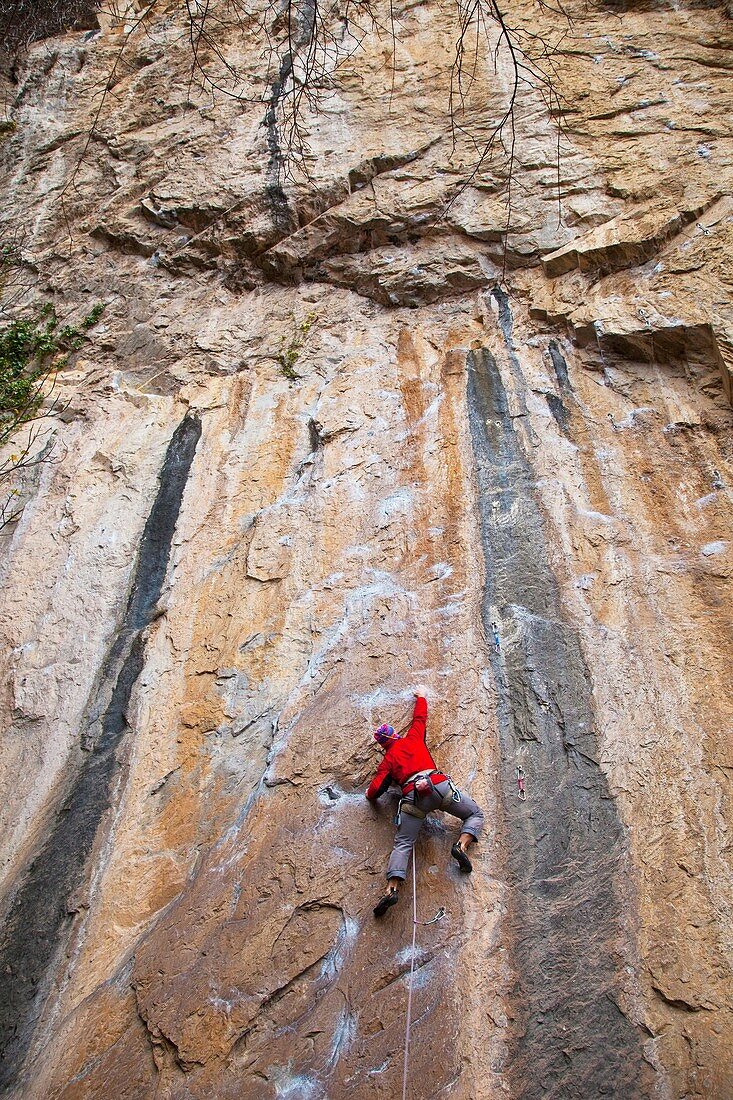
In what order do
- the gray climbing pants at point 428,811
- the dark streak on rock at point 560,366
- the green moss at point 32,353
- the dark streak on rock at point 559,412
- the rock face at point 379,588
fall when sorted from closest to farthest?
the rock face at point 379,588 → the gray climbing pants at point 428,811 → the dark streak on rock at point 559,412 → the dark streak on rock at point 560,366 → the green moss at point 32,353

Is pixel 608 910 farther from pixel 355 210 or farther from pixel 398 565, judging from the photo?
pixel 355 210

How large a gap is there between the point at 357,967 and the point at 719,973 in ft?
6.36

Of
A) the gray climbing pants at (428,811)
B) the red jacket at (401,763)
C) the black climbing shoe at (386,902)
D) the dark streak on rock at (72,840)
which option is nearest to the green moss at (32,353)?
the dark streak on rock at (72,840)

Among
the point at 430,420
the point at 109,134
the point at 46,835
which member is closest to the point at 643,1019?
the point at 46,835

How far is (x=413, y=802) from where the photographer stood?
14.0 ft

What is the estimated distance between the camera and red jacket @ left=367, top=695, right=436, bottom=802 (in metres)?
4.35

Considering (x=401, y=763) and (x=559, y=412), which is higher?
(x=559, y=412)

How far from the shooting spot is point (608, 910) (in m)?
3.90

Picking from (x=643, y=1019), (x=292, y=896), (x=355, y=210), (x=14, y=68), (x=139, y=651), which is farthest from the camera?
(x=14, y=68)

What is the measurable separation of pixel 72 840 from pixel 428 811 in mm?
2477

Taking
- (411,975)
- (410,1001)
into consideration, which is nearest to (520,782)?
(411,975)

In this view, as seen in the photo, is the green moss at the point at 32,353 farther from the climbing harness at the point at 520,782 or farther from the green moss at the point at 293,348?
the climbing harness at the point at 520,782

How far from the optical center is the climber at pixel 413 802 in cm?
408

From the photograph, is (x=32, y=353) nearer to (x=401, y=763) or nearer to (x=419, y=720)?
(x=419, y=720)
